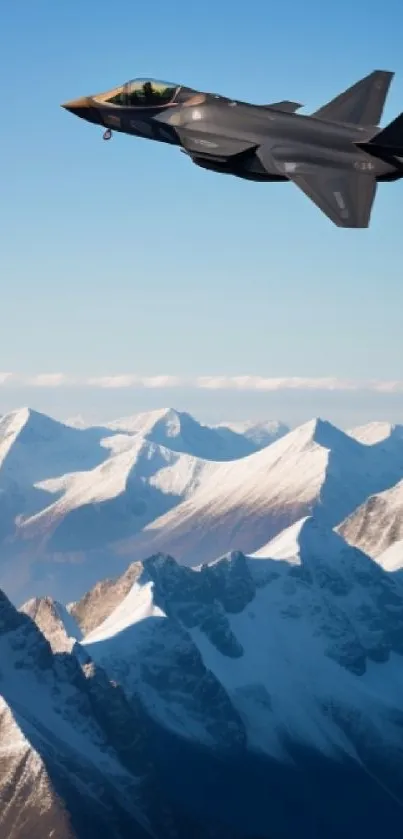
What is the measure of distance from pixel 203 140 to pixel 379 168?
45.7 feet

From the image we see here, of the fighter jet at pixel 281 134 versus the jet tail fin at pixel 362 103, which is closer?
the fighter jet at pixel 281 134

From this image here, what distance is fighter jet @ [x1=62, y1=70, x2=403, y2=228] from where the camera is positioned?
3469 inches

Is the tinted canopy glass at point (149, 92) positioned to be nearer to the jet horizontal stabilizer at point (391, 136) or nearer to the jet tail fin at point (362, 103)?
the jet tail fin at point (362, 103)

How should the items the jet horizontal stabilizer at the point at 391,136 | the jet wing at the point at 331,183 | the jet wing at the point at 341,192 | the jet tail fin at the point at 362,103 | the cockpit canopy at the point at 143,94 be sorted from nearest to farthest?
the jet wing at the point at 341,192 < the jet wing at the point at 331,183 < the jet horizontal stabilizer at the point at 391,136 < the jet tail fin at the point at 362,103 < the cockpit canopy at the point at 143,94

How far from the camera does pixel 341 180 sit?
88062 millimetres

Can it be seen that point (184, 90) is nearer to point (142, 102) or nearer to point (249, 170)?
point (142, 102)

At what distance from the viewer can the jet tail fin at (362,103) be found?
101125 mm

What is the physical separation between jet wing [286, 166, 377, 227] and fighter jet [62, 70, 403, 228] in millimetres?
64

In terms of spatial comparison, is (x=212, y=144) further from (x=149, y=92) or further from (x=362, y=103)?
(x=362, y=103)

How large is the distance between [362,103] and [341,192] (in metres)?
19.4

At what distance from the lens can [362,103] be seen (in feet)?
336

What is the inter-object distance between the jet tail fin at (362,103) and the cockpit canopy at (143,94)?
1184cm

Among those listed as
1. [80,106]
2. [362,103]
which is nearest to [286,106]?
[362,103]

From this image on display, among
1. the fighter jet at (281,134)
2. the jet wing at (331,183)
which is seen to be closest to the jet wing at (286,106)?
the fighter jet at (281,134)
